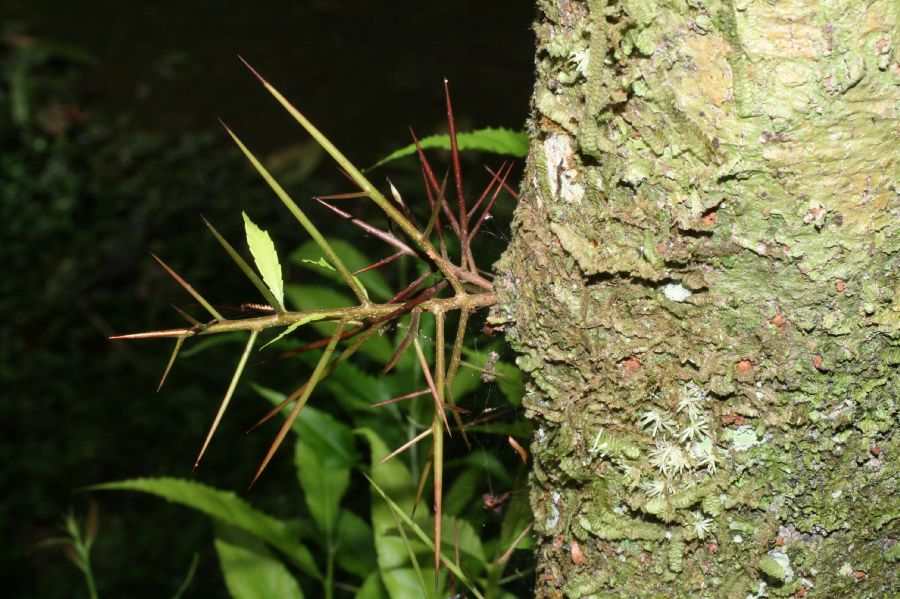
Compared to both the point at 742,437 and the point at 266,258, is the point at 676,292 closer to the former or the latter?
the point at 742,437

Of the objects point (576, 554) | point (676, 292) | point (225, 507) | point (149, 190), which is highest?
point (676, 292)

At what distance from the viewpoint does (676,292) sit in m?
0.61

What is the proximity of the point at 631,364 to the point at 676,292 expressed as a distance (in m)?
0.07

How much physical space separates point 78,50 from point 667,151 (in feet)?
13.1

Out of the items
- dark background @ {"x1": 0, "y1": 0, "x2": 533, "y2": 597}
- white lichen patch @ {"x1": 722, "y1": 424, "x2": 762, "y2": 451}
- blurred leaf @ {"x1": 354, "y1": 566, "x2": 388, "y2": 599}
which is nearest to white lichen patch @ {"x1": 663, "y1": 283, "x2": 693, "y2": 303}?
white lichen patch @ {"x1": 722, "y1": 424, "x2": 762, "y2": 451}

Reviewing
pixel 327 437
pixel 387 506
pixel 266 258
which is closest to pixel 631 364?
pixel 266 258

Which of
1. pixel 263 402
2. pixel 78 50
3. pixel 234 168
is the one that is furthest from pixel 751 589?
pixel 78 50

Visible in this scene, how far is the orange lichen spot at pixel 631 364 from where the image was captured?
646mm

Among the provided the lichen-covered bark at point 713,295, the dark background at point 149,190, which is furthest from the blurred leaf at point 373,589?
the dark background at point 149,190

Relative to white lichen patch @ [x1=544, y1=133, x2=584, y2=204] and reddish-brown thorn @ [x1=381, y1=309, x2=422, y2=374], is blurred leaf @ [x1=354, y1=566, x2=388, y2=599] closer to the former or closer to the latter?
reddish-brown thorn @ [x1=381, y1=309, x2=422, y2=374]

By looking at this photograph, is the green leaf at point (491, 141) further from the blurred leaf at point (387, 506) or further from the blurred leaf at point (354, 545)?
the blurred leaf at point (354, 545)

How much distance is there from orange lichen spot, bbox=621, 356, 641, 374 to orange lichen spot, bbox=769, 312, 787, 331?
0.10 meters

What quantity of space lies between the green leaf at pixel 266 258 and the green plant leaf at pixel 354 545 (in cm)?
64

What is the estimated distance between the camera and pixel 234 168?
351 cm
